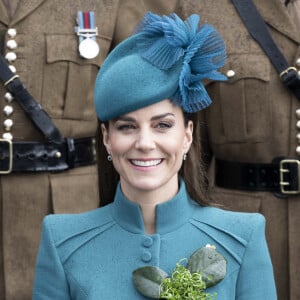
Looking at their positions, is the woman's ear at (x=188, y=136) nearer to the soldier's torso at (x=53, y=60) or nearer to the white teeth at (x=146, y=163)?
the white teeth at (x=146, y=163)

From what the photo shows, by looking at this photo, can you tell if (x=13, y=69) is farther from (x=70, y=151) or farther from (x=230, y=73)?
(x=230, y=73)

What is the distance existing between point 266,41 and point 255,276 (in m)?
1.31

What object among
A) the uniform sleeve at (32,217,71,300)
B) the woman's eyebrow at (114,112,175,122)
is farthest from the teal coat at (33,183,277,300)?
the woman's eyebrow at (114,112,175,122)

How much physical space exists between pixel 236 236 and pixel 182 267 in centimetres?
19

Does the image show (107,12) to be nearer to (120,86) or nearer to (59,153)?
(59,153)

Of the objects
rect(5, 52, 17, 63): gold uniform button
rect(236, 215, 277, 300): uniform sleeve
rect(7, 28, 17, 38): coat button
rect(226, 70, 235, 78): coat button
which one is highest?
rect(7, 28, 17, 38): coat button

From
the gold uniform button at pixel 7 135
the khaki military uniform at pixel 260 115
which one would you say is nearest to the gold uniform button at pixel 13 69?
the gold uniform button at pixel 7 135

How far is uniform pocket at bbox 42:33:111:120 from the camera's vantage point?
393 centimetres

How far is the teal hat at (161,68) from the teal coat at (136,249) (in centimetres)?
25

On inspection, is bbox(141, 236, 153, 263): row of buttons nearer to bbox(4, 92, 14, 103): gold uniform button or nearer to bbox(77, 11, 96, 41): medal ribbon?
bbox(4, 92, 14, 103): gold uniform button

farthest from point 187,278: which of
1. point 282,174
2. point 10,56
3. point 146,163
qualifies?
point 10,56

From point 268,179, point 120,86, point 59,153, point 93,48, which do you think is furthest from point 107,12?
point 120,86

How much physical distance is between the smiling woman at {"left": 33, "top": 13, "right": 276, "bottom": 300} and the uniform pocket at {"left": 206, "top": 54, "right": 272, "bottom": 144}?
1042mm

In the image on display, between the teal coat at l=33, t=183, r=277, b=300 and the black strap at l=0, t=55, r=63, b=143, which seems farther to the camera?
the black strap at l=0, t=55, r=63, b=143
